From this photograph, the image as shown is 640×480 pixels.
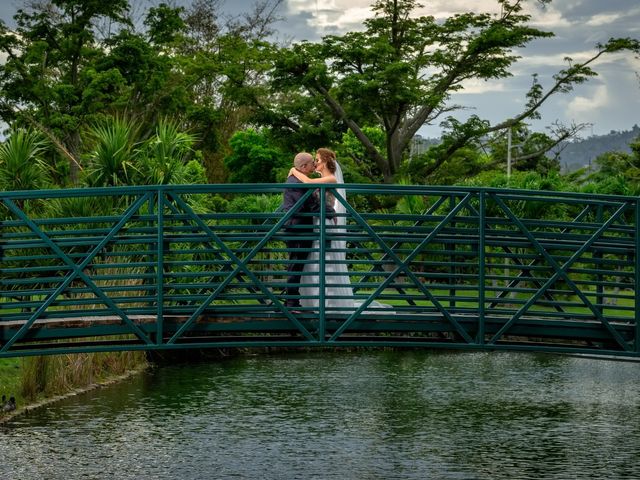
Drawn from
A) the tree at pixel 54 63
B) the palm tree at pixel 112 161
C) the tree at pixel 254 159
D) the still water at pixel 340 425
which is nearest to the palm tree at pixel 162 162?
the palm tree at pixel 112 161

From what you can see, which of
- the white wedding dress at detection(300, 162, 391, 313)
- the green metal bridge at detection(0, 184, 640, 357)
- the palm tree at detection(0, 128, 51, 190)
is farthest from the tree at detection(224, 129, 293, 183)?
the green metal bridge at detection(0, 184, 640, 357)

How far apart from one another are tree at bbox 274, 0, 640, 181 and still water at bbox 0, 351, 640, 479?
20084 mm

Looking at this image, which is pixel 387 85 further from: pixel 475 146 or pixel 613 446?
pixel 613 446

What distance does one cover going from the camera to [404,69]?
37594mm

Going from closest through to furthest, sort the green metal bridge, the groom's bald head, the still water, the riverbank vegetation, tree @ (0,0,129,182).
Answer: the green metal bridge → the groom's bald head → the still water → the riverbank vegetation → tree @ (0,0,129,182)

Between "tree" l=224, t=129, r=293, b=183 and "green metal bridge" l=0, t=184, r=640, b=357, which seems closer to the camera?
"green metal bridge" l=0, t=184, r=640, b=357

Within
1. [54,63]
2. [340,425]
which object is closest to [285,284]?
[340,425]

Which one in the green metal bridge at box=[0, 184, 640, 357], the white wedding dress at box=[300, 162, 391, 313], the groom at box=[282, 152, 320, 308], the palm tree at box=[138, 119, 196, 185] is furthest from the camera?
the palm tree at box=[138, 119, 196, 185]

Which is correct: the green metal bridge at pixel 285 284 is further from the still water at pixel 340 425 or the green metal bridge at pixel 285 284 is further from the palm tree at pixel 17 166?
the palm tree at pixel 17 166

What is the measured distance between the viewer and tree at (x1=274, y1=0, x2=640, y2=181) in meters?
38.2

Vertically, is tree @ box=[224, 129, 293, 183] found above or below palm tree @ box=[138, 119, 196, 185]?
above

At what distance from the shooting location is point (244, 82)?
4231 cm

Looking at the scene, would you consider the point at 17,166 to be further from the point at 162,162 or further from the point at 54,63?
the point at 54,63

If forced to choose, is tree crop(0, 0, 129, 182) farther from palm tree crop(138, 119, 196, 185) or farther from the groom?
the groom
